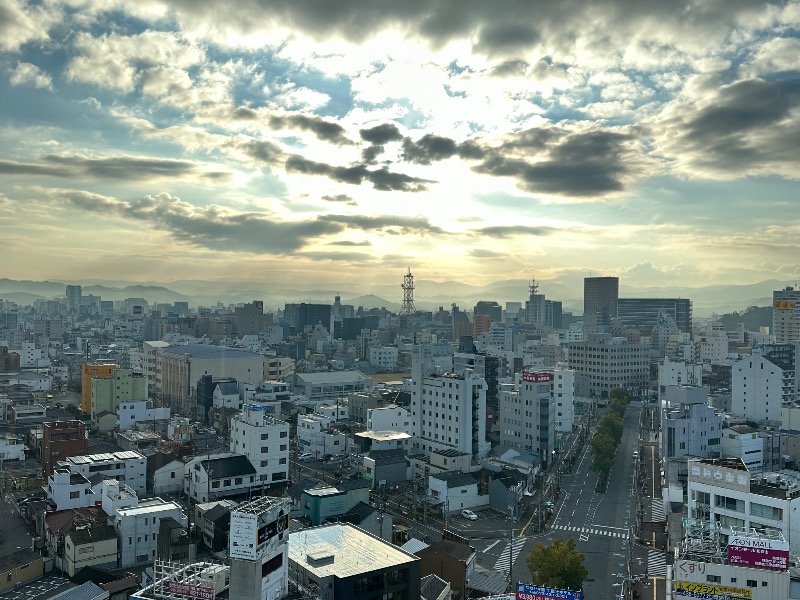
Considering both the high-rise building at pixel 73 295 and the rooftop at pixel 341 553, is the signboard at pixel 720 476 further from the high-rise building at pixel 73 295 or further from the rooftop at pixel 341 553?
the high-rise building at pixel 73 295

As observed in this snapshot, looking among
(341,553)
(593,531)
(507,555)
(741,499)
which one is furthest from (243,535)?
(593,531)

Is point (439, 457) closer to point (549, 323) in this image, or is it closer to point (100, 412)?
point (100, 412)

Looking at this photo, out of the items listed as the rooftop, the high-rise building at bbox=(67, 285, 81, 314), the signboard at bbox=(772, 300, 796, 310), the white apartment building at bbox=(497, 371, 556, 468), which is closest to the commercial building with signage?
the rooftop

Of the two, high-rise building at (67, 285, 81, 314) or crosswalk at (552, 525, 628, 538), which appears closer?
crosswalk at (552, 525, 628, 538)

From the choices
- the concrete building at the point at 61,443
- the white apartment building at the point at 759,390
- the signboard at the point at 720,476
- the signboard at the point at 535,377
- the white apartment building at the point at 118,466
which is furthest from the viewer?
the white apartment building at the point at 759,390

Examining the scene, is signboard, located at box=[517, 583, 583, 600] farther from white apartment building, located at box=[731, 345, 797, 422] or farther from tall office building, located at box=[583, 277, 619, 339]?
tall office building, located at box=[583, 277, 619, 339]

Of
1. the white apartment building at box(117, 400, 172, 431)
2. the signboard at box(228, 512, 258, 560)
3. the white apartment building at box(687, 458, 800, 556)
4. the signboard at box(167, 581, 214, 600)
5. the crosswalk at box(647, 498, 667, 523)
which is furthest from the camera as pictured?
the white apartment building at box(117, 400, 172, 431)

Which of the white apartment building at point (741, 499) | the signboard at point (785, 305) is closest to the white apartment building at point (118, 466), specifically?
the white apartment building at point (741, 499)
